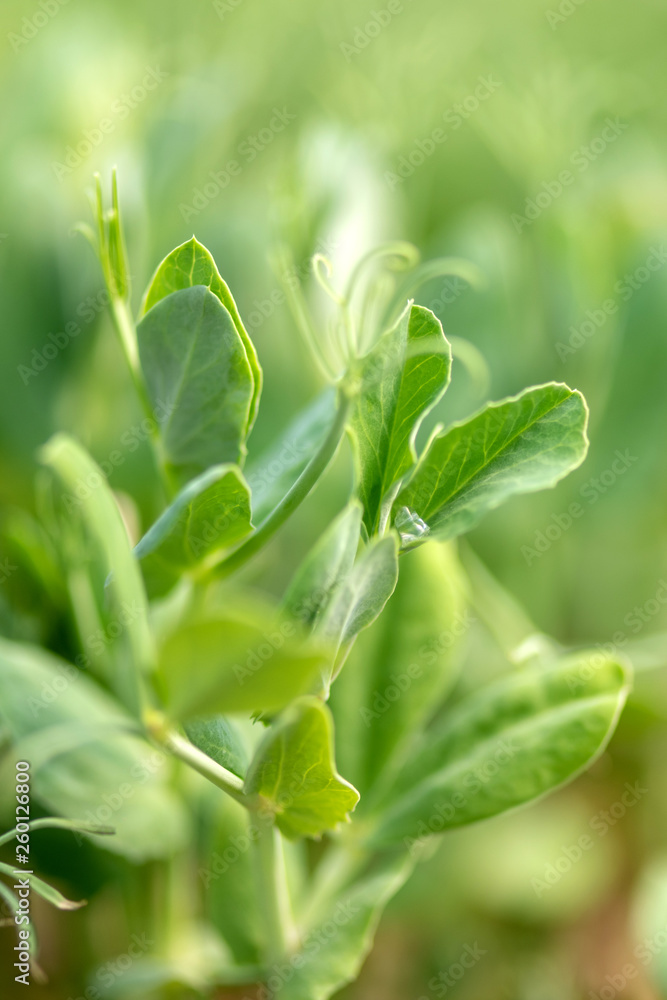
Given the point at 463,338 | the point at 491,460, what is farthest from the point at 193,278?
the point at 463,338

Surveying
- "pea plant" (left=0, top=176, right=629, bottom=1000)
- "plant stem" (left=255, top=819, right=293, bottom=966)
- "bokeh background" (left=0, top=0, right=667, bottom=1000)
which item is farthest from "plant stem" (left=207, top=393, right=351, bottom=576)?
"bokeh background" (left=0, top=0, right=667, bottom=1000)

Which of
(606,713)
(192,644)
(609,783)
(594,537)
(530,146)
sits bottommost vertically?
(609,783)

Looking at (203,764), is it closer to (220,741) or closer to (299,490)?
(220,741)

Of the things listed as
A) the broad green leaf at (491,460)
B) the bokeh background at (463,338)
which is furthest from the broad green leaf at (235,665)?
the bokeh background at (463,338)

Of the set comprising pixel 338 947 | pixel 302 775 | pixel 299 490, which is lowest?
pixel 338 947

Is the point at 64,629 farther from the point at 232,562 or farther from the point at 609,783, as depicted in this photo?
the point at 609,783

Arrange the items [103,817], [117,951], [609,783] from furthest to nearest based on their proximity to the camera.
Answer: [609,783]
[117,951]
[103,817]

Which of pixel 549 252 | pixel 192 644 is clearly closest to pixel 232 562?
pixel 192 644

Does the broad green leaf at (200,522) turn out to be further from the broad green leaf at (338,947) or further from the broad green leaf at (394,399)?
the broad green leaf at (338,947)

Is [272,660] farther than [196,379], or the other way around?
[196,379]
